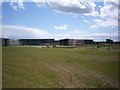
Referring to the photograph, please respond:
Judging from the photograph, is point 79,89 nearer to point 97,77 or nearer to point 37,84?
point 37,84

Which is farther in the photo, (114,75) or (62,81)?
(114,75)

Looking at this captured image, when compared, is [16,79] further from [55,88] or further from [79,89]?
[79,89]

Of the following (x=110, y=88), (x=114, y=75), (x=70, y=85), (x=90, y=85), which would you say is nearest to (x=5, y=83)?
(x=70, y=85)

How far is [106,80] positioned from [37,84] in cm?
712

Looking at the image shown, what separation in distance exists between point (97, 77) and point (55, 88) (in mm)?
6800

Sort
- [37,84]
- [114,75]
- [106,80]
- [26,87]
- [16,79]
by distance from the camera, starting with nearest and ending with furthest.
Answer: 1. [26,87]
2. [37,84]
3. [16,79]
4. [106,80]
5. [114,75]

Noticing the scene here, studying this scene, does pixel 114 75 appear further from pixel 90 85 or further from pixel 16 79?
pixel 16 79

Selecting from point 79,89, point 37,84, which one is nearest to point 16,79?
point 37,84

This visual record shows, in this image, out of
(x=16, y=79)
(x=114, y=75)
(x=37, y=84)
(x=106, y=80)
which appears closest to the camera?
(x=37, y=84)

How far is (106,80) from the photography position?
22422 mm

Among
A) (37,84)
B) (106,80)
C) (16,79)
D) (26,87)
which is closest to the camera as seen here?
(26,87)

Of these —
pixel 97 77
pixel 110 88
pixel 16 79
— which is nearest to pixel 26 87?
pixel 16 79

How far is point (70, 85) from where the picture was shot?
19.7 meters

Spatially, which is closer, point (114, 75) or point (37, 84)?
point (37, 84)
